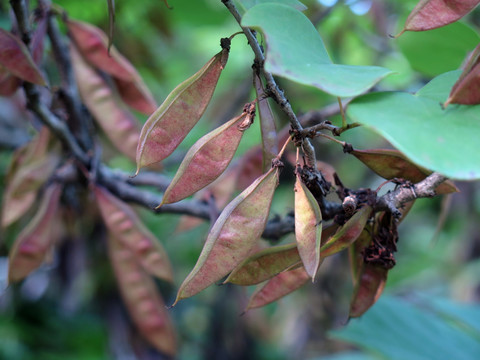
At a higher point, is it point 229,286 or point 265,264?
point 265,264

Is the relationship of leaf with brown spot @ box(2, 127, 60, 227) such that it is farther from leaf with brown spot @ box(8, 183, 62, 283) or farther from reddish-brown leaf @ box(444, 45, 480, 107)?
reddish-brown leaf @ box(444, 45, 480, 107)

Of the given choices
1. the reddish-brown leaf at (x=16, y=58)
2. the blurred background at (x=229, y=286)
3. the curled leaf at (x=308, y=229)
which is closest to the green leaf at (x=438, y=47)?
the blurred background at (x=229, y=286)

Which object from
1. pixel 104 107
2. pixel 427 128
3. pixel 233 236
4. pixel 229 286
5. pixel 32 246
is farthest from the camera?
pixel 229 286

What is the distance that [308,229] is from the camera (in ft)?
2.41

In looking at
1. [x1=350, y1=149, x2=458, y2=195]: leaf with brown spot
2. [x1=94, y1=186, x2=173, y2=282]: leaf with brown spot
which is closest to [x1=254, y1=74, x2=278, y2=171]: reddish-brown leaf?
[x1=350, y1=149, x2=458, y2=195]: leaf with brown spot

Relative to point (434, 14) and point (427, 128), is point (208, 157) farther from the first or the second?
point (434, 14)

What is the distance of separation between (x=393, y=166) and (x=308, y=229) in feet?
0.78

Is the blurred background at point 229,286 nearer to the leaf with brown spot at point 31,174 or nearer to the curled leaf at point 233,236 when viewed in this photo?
the leaf with brown spot at point 31,174

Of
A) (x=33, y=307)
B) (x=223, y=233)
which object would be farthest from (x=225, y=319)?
(x=223, y=233)

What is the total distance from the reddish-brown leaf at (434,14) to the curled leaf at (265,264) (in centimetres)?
43

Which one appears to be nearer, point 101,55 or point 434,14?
point 434,14

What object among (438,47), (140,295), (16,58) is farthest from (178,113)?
(438,47)

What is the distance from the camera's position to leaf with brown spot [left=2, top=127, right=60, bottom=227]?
48.8 inches

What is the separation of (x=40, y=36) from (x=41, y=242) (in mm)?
526
